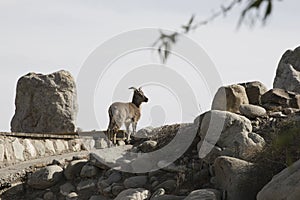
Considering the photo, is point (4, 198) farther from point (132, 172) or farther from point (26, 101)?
point (26, 101)

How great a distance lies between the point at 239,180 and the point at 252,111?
12.0ft

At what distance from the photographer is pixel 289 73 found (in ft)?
67.1

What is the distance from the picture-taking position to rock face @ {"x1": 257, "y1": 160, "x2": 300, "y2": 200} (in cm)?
781

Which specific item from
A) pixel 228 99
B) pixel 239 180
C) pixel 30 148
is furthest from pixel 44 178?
pixel 239 180

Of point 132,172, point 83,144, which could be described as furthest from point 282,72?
point 132,172

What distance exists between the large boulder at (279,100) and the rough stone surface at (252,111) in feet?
3.02

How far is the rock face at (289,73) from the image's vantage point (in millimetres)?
19953

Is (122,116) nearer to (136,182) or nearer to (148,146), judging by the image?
(148,146)

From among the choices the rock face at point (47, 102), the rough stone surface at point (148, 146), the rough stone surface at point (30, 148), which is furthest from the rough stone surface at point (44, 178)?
the rock face at point (47, 102)

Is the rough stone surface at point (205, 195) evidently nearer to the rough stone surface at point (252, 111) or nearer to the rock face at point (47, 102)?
the rough stone surface at point (252, 111)

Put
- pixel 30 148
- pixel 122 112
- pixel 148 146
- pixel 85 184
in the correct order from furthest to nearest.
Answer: pixel 122 112, pixel 30 148, pixel 148 146, pixel 85 184

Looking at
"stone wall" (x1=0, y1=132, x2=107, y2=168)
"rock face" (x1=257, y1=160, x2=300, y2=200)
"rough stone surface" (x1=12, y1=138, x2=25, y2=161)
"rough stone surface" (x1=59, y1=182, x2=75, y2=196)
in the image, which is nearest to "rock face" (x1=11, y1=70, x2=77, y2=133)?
"stone wall" (x1=0, y1=132, x2=107, y2=168)

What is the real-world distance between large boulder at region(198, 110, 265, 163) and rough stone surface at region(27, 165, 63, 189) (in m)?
3.18

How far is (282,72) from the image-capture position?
21.1 metres
